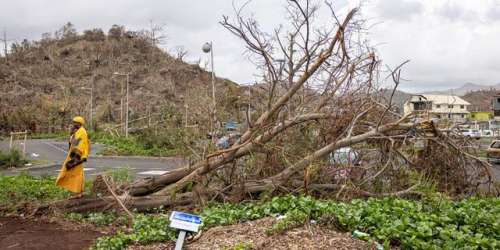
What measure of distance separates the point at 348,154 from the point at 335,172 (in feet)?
1.68

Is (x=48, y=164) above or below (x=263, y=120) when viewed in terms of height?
below

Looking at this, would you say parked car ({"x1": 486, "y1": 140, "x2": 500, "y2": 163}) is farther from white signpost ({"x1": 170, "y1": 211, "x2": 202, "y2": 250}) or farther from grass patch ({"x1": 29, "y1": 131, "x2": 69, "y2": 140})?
grass patch ({"x1": 29, "y1": 131, "x2": 69, "y2": 140})

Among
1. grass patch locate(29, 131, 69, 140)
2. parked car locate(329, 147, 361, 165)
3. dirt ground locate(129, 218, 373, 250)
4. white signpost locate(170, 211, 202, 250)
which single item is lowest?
grass patch locate(29, 131, 69, 140)

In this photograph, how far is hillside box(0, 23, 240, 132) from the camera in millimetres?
49438

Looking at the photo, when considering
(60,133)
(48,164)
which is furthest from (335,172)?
(60,133)

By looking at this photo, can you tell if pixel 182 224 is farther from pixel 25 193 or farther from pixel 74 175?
pixel 25 193

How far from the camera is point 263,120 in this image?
8.56m

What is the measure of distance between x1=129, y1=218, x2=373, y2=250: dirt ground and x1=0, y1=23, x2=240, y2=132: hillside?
40306 mm

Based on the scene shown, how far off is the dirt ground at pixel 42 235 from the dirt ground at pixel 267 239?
1.58 meters

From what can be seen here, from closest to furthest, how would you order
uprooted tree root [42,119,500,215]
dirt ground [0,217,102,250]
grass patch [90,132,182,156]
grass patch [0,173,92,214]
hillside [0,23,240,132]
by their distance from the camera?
dirt ground [0,217,102,250]
uprooted tree root [42,119,500,215]
grass patch [0,173,92,214]
grass patch [90,132,182,156]
hillside [0,23,240,132]

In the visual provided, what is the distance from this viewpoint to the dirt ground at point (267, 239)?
4.71 meters

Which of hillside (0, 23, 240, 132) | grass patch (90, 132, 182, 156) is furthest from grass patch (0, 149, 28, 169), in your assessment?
hillside (0, 23, 240, 132)

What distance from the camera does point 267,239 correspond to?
491 centimetres

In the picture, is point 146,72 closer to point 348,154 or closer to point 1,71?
point 1,71
